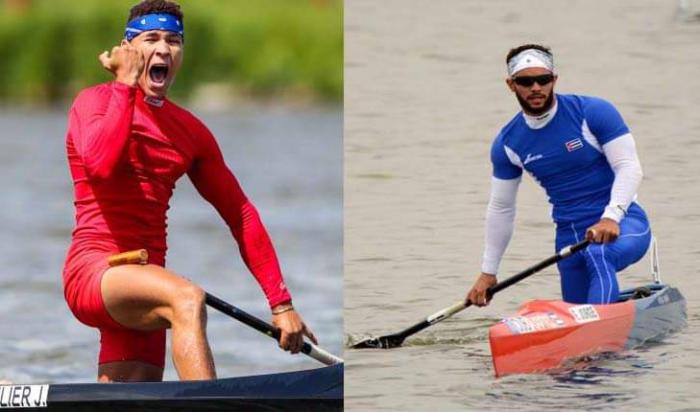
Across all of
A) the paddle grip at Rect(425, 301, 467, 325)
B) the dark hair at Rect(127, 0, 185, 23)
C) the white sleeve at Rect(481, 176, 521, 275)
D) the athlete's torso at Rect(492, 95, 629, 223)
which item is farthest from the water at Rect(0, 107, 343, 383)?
the dark hair at Rect(127, 0, 185, 23)

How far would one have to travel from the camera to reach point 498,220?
6.94 meters

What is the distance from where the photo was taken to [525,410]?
6.29m

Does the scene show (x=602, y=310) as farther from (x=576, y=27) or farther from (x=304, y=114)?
(x=304, y=114)

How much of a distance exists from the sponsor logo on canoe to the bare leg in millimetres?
1345

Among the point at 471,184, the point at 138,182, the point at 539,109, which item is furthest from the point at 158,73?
the point at 471,184

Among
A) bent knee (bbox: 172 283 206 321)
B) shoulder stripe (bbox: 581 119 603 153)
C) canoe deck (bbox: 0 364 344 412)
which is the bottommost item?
canoe deck (bbox: 0 364 344 412)

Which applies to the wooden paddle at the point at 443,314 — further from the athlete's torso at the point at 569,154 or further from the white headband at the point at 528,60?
the white headband at the point at 528,60

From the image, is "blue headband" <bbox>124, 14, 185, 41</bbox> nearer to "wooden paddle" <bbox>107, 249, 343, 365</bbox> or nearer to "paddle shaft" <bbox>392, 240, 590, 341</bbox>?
"wooden paddle" <bbox>107, 249, 343, 365</bbox>

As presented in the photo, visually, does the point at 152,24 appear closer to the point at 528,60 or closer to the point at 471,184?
the point at 528,60

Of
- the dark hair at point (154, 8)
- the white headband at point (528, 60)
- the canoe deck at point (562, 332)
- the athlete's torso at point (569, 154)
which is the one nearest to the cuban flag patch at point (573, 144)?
the athlete's torso at point (569, 154)

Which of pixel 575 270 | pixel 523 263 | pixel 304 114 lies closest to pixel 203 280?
pixel 523 263

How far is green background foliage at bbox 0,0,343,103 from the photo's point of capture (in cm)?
2911

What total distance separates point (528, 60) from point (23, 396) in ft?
6.49

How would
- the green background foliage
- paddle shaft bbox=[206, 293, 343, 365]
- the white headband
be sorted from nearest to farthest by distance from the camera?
paddle shaft bbox=[206, 293, 343, 365] → the white headband → the green background foliage
